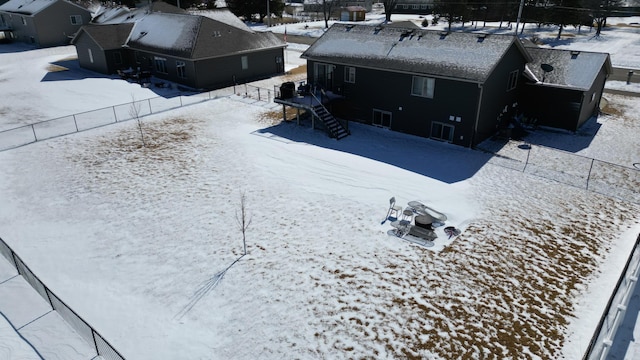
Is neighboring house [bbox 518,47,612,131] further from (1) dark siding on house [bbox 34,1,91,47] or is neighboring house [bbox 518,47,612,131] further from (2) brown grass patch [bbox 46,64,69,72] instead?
(1) dark siding on house [bbox 34,1,91,47]

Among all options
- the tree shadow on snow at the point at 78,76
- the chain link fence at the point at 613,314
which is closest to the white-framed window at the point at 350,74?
the tree shadow on snow at the point at 78,76

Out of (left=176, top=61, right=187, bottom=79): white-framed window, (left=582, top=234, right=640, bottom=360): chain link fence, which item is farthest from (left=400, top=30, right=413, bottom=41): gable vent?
(left=176, top=61, right=187, bottom=79): white-framed window

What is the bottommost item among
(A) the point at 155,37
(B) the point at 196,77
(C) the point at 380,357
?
(C) the point at 380,357

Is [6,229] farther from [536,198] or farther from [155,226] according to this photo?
[536,198]

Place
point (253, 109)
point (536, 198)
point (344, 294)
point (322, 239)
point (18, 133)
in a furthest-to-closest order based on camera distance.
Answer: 1. point (253, 109)
2. point (18, 133)
3. point (536, 198)
4. point (322, 239)
5. point (344, 294)

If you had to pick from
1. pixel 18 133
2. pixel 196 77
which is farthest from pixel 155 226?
pixel 196 77

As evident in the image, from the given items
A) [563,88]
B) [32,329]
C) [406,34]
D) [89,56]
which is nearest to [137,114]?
[406,34]

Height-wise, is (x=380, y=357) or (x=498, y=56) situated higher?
(x=498, y=56)
